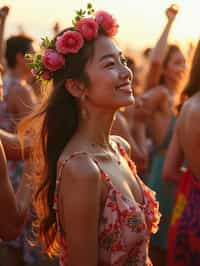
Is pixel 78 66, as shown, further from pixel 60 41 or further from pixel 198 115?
pixel 198 115

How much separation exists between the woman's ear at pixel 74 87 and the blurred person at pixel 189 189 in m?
1.03

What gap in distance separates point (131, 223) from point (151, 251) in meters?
2.23

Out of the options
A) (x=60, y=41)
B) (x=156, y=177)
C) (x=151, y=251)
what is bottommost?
(x=151, y=251)

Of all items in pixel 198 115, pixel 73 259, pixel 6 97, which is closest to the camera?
pixel 73 259

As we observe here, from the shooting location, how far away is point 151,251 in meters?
4.75

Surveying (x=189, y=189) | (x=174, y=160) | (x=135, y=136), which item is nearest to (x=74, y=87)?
(x=189, y=189)

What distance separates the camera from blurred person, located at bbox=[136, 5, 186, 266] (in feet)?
15.6

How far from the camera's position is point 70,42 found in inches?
107

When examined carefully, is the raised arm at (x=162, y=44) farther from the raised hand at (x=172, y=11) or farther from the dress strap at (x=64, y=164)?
the dress strap at (x=64, y=164)

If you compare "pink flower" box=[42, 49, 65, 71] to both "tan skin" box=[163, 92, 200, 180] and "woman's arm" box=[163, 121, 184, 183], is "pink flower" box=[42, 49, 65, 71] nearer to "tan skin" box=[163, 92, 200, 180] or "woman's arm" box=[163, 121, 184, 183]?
"tan skin" box=[163, 92, 200, 180]

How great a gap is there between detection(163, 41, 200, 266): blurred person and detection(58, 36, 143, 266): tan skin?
0.87m

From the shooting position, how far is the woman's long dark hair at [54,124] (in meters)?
2.72

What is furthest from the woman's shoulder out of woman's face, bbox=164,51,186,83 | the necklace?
woman's face, bbox=164,51,186,83

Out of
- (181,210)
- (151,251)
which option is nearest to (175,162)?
(181,210)
